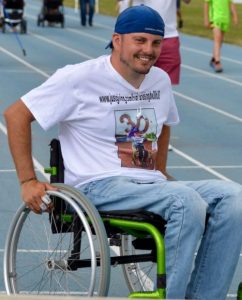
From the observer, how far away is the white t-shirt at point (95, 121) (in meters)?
6.23

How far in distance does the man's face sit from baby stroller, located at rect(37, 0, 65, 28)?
27.7 metres

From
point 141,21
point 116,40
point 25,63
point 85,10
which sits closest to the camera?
point 141,21

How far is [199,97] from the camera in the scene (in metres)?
18.3

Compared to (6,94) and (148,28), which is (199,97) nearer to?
(6,94)

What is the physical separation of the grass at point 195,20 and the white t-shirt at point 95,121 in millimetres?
22709

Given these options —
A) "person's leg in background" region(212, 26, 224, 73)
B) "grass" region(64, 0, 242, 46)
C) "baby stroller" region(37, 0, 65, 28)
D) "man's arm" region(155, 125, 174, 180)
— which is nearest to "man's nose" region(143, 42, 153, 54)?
"man's arm" region(155, 125, 174, 180)

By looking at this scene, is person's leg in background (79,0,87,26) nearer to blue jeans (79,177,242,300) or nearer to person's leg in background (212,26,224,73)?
person's leg in background (212,26,224,73)

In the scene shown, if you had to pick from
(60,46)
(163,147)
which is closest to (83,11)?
(60,46)

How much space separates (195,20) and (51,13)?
569cm

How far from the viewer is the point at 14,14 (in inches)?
1199

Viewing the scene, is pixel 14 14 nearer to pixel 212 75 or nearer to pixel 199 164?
pixel 212 75

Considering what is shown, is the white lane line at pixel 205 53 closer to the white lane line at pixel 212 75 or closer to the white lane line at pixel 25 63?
the white lane line at pixel 212 75

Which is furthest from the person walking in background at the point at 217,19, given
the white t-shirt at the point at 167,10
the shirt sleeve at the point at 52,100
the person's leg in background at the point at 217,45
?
the shirt sleeve at the point at 52,100

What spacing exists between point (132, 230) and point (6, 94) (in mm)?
12305
